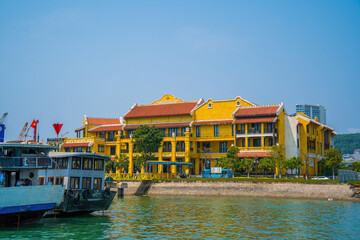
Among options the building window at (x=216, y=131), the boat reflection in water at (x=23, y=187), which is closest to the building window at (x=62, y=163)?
the boat reflection in water at (x=23, y=187)

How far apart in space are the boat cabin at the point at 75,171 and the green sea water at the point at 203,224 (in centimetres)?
256

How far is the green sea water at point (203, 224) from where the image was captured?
81.1 feet

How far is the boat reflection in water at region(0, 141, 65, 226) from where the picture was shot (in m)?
25.6

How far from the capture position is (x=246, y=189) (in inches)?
2142

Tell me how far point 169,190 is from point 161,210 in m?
21.4

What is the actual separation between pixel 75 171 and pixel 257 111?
39.8 meters

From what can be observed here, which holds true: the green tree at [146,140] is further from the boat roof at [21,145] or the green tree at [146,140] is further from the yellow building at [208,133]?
the boat roof at [21,145]

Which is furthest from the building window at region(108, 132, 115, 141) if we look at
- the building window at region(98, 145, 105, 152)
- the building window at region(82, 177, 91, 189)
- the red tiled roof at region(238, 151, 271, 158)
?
the building window at region(82, 177, 91, 189)

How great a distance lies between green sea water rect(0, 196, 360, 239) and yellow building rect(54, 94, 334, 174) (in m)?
28.0

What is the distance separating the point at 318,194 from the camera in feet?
164

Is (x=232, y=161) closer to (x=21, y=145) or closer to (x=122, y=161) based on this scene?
(x=122, y=161)

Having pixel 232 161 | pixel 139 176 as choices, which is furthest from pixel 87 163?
pixel 232 161

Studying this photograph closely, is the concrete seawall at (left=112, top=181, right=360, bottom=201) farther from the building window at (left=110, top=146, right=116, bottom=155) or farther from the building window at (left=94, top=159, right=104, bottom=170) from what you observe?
the building window at (left=110, top=146, right=116, bottom=155)

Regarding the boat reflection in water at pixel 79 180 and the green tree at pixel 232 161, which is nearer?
the boat reflection in water at pixel 79 180
